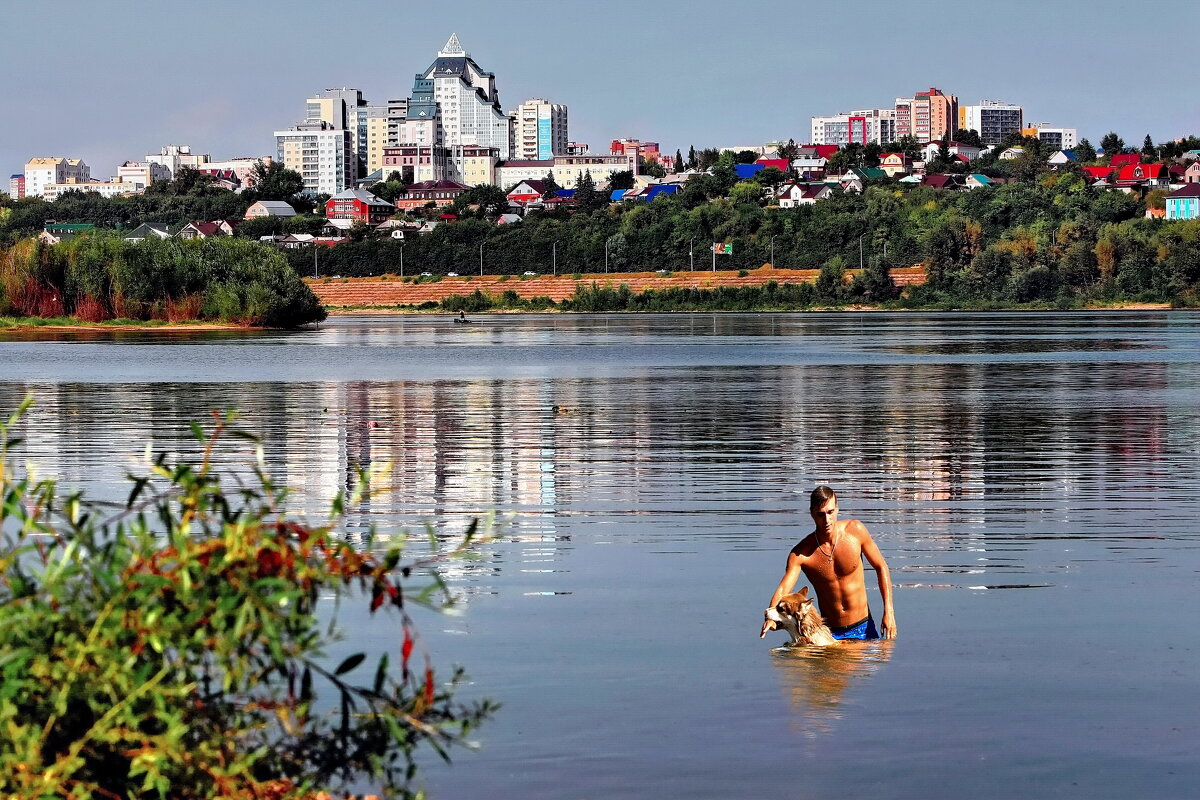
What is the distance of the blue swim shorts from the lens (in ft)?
37.4

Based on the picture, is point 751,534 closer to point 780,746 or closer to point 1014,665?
point 1014,665

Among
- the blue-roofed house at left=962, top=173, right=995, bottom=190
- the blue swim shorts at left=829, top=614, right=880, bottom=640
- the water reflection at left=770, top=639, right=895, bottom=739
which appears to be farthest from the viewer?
the blue-roofed house at left=962, top=173, right=995, bottom=190

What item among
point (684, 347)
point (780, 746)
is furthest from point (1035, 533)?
point (684, 347)

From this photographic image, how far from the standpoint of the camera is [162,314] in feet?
306

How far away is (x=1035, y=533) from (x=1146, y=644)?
4.91 meters

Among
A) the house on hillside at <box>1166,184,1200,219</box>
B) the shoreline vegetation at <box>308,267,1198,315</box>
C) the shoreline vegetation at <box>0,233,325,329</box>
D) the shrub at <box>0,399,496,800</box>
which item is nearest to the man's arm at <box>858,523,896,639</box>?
the shrub at <box>0,399,496,800</box>

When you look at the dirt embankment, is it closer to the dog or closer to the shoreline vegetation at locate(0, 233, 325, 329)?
the shoreline vegetation at locate(0, 233, 325, 329)

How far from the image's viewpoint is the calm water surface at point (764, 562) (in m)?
9.02

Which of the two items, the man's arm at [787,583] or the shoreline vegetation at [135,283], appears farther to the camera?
the shoreline vegetation at [135,283]

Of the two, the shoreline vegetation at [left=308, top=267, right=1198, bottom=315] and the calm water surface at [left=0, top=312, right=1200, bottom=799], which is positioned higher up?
the shoreline vegetation at [left=308, top=267, right=1198, bottom=315]

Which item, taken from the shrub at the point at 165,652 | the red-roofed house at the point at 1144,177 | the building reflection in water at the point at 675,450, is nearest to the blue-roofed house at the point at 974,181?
the red-roofed house at the point at 1144,177

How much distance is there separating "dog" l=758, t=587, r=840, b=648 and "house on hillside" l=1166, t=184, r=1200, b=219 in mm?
159639

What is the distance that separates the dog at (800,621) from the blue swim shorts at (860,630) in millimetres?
178

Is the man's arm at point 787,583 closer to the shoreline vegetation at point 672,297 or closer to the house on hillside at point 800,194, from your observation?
the shoreline vegetation at point 672,297
